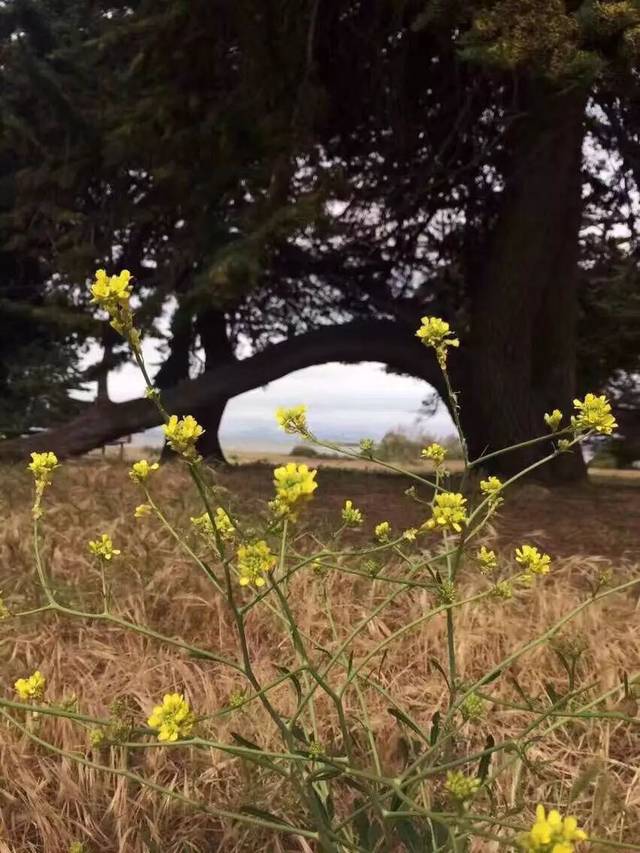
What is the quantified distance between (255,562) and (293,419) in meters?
0.48

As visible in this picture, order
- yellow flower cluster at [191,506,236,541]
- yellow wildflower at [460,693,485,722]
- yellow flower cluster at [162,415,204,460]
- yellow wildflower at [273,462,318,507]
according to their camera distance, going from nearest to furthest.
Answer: yellow wildflower at [273,462,318,507]
yellow flower cluster at [162,415,204,460]
yellow wildflower at [460,693,485,722]
yellow flower cluster at [191,506,236,541]

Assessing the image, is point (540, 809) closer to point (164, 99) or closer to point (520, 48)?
point (520, 48)

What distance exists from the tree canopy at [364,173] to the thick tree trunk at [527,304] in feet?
0.08

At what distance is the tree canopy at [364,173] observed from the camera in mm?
6992

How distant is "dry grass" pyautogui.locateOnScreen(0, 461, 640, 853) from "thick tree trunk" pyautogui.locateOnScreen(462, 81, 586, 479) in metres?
4.51

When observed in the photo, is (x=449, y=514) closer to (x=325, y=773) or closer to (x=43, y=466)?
(x=325, y=773)

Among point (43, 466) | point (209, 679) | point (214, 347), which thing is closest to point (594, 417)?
point (43, 466)

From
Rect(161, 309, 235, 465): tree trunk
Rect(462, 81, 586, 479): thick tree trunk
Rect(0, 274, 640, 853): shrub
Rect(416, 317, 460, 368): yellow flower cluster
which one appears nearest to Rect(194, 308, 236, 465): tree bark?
Rect(161, 309, 235, 465): tree trunk

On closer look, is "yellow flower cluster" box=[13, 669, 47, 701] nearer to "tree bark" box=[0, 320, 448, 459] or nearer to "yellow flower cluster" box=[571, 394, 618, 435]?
"yellow flower cluster" box=[571, 394, 618, 435]

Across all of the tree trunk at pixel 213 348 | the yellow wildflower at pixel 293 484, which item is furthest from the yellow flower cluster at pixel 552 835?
the tree trunk at pixel 213 348

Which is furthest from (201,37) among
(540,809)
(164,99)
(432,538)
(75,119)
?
(540,809)

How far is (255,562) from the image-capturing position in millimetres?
1435

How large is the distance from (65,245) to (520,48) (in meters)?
6.75

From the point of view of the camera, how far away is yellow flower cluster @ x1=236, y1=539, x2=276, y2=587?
142 centimetres
